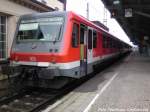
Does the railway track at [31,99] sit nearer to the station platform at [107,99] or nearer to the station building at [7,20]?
the station platform at [107,99]

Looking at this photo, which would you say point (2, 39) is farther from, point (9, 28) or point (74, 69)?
point (74, 69)

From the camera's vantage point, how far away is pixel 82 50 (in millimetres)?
12703

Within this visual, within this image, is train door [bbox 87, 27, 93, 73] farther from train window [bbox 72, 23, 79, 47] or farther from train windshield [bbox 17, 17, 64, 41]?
train windshield [bbox 17, 17, 64, 41]

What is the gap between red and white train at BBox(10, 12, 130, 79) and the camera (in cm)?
1089

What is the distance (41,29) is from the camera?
11703 millimetres

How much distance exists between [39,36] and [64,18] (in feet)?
3.68

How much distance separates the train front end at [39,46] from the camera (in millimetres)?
10938

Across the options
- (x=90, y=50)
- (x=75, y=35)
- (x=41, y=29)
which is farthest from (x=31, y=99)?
(x=90, y=50)

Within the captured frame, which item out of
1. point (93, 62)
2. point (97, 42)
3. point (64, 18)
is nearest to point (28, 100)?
point (64, 18)

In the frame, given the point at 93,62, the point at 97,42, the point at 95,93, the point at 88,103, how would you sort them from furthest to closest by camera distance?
the point at 97,42 → the point at 93,62 → the point at 95,93 → the point at 88,103

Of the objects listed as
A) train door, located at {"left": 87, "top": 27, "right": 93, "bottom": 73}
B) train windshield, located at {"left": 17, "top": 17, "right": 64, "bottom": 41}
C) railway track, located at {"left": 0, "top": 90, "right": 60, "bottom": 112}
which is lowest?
railway track, located at {"left": 0, "top": 90, "right": 60, "bottom": 112}

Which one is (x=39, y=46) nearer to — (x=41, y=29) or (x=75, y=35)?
(x=41, y=29)

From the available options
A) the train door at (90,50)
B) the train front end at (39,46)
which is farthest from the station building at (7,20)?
the train door at (90,50)

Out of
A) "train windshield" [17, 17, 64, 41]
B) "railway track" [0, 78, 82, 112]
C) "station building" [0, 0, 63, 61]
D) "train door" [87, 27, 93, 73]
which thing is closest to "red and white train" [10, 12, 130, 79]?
"train windshield" [17, 17, 64, 41]
